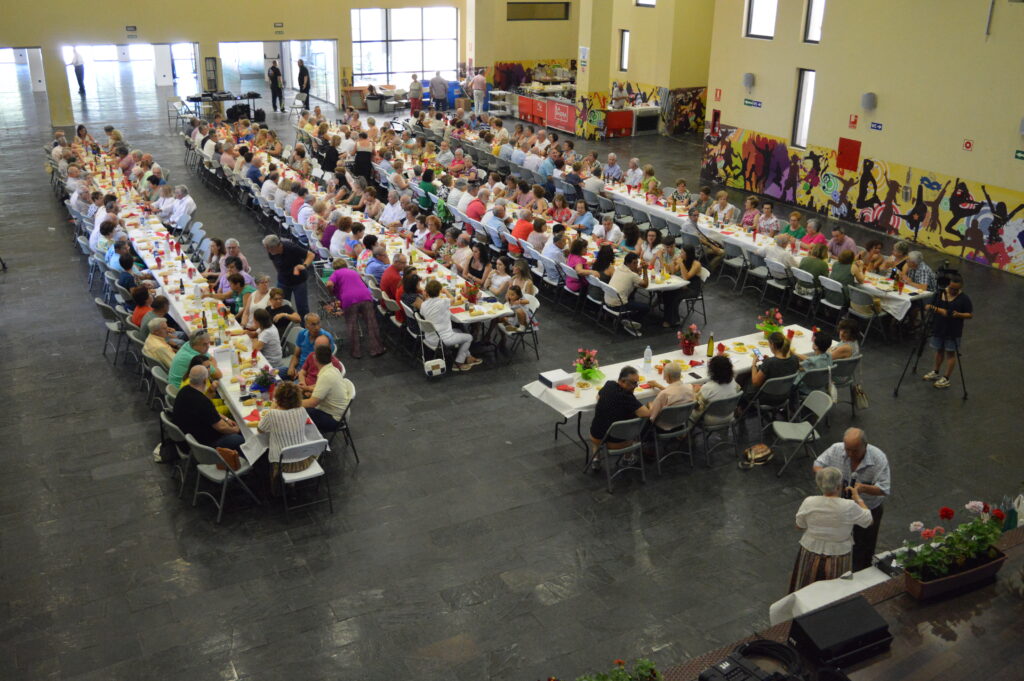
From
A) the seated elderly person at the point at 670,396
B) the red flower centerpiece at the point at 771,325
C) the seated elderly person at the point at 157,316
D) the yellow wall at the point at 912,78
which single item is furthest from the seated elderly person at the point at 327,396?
the yellow wall at the point at 912,78

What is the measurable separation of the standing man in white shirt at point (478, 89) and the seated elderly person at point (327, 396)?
74.4 ft

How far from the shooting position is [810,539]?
6.68 metres

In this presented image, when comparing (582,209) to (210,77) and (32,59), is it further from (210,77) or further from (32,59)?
(32,59)

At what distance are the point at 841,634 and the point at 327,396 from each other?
5.47 meters

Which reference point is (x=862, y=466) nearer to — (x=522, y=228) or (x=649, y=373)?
(x=649, y=373)

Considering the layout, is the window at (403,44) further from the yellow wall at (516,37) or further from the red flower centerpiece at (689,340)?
the red flower centerpiece at (689,340)

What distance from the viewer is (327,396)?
357 inches

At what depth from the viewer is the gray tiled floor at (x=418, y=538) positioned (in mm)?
6848

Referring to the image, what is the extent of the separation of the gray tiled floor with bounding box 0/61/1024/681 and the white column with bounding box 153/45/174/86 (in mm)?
28736

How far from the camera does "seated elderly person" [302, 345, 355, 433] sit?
8992 millimetres

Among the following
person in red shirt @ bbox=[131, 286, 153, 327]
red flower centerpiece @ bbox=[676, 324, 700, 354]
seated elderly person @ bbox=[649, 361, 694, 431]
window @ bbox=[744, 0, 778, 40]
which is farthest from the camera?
window @ bbox=[744, 0, 778, 40]

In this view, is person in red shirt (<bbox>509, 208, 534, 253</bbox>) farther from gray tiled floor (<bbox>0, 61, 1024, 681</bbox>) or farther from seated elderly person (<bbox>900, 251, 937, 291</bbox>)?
seated elderly person (<bbox>900, 251, 937, 291</bbox>)

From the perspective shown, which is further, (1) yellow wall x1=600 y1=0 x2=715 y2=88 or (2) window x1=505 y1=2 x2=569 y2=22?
(2) window x1=505 y1=2 x2=569 y2=22

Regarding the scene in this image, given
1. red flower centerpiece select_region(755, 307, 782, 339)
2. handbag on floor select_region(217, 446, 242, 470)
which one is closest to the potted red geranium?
red flower centerpiece select_region(755, 307, 782, 339)
